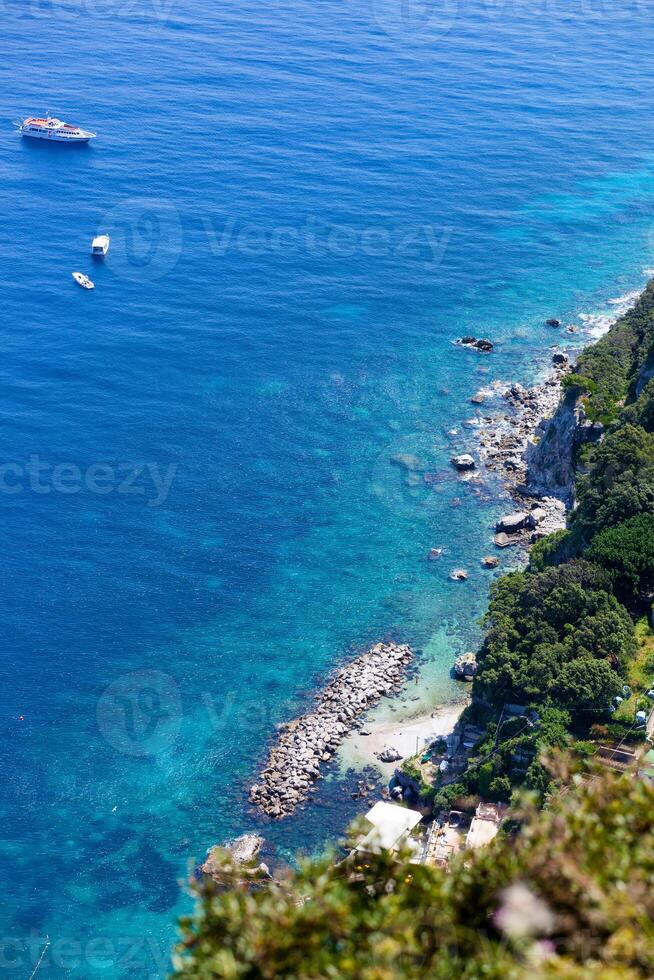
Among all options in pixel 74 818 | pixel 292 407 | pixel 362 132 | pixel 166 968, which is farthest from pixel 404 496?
pixel 362 132

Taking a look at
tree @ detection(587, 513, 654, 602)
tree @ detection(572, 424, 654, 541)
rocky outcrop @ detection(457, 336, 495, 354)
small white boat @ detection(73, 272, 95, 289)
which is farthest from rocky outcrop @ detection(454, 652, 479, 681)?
small white boat @ detection(73, 272, 95, 289)

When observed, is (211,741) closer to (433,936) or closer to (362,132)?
(433,936)

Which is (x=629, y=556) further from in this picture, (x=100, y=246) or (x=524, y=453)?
(x=100, y=246)

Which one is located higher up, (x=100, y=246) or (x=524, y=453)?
(x=100, y=246)

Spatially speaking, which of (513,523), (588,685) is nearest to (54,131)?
(513,523)

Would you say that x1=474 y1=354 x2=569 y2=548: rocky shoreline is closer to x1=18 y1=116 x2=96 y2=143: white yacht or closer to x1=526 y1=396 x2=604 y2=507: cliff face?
x1=526 y1=396 x2=604 y2=507: cliff face

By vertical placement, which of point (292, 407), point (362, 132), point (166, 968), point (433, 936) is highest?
point (362, 132)
